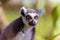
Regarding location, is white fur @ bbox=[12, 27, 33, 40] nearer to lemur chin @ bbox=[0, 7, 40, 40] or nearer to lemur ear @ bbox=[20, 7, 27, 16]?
Result: lemur chin @ bbox=[0, 7, 40, 40]

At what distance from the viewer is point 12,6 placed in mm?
840

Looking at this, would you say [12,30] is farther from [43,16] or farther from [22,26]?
[43,16]

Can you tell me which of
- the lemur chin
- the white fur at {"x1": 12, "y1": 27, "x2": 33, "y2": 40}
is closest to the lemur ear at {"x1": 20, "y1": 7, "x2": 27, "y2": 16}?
the lemur chin

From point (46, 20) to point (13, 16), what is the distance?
0.21 meters

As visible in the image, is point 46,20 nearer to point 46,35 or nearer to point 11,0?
point 46,35

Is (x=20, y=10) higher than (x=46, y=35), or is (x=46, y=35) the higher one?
(x=20, y=10)

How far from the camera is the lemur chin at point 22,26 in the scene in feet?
2.56

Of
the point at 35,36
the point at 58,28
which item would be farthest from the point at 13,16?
the point at 58,28

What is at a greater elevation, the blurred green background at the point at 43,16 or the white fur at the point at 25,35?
the blurred green background at the point at 43,16

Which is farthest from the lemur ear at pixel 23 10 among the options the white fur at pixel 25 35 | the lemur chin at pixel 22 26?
the white fur at pixel 25 35

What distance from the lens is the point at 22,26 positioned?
2.67 ft

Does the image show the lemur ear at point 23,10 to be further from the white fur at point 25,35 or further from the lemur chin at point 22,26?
the white fur at point 25,35

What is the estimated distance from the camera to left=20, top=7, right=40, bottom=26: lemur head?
2.51ft

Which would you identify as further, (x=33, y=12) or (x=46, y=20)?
(x=46, y=20)
